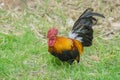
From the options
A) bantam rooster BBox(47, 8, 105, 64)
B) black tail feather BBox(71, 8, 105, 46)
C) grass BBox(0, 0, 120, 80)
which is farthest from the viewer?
black tail feather BBox(71, 8, 105, 46)

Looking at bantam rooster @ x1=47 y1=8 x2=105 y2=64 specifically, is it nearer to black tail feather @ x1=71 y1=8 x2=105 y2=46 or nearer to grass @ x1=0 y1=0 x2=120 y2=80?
black tail feather @ x1=71 y1=8 x2=105 y2=46

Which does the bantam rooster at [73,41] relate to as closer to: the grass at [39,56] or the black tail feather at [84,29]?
the black tail feather at [84,29]

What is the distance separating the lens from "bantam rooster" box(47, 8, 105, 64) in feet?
13.8

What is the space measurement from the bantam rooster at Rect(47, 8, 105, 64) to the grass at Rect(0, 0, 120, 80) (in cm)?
18

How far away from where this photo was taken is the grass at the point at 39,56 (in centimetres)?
433

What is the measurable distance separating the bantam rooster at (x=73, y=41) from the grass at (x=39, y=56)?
0.60ft

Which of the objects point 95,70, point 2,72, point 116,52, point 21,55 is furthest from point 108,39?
point 2,72

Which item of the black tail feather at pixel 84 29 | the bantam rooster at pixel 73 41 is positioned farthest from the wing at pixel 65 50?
the black tail feather at pixel 84 29

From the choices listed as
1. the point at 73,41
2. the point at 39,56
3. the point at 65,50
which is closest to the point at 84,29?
the point at 73,41

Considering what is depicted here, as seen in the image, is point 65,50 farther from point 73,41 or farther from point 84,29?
point 84,29

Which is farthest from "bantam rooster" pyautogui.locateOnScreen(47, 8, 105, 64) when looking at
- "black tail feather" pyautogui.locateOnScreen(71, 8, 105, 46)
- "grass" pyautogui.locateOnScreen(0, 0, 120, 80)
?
"grass" pyautogui.locateOnScreen(0, 0, 120, 80)

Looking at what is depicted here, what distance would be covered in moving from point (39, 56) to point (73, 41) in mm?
574

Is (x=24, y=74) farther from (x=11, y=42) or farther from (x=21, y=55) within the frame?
(x=11, y=42)

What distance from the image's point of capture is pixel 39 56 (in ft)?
15.6
